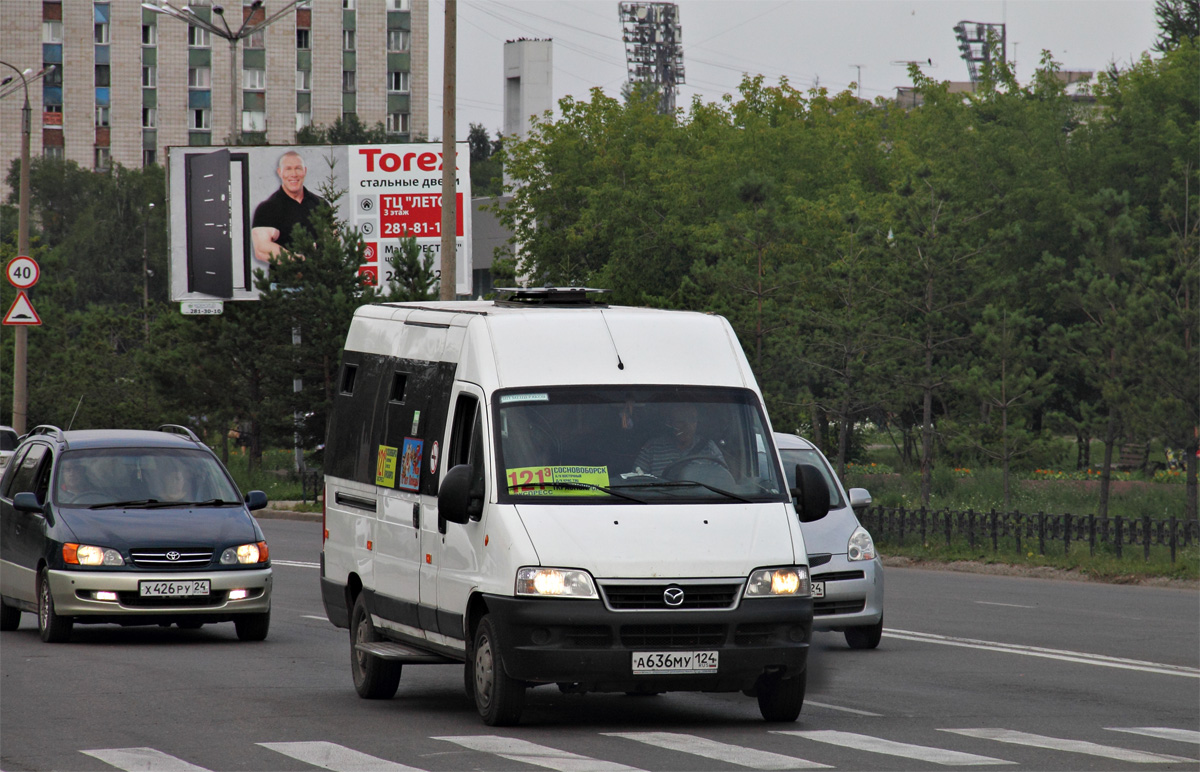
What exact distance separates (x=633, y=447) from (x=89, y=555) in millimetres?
6132

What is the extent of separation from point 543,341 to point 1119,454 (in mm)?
48455

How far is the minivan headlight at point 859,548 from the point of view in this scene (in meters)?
14.1

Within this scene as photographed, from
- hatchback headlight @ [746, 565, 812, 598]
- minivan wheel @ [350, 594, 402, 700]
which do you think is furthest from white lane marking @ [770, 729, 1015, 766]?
minivan wheel @ [350, 594, 402, 700]

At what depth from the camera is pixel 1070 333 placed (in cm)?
3097

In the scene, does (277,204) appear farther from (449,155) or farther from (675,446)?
(675,446)

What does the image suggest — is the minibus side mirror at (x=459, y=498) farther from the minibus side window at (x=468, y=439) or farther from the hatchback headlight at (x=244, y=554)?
the hatchback headlight at (x=244, y=554)

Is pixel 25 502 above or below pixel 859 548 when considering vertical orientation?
above

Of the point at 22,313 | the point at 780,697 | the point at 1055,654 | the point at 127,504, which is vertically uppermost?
the point at 22,313

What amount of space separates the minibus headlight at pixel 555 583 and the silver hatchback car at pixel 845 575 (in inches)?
196

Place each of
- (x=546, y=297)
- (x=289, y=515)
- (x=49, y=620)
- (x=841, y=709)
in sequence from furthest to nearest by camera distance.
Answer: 1. (x=289, y=515)
2. (x=49, y=620)
3. (x=546, y=297)
4. (x=841, y=709)

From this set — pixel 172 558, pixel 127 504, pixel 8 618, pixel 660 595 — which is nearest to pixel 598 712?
pixel 660 595

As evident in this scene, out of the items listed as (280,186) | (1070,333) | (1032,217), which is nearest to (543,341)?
(1070,333)

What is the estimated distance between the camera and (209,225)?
141ft

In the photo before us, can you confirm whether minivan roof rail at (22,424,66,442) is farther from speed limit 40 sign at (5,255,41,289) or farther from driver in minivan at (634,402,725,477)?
speed limit 40 sign at (5,255,41,289)
